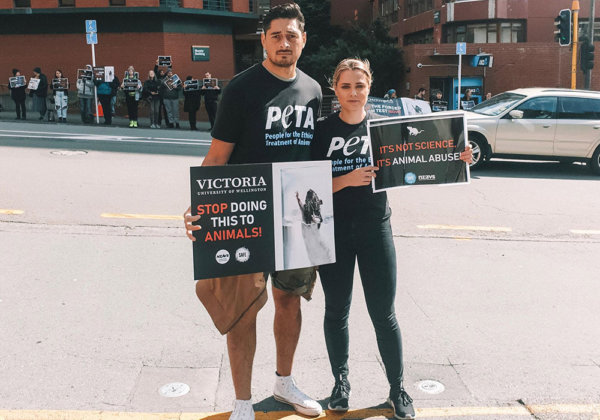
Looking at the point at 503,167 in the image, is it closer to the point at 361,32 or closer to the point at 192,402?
the point at 192,402

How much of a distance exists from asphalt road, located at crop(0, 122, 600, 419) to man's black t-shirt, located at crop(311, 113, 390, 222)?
1.13m

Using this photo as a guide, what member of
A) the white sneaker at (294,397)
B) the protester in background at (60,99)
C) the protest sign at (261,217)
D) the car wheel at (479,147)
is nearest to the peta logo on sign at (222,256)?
the protest sign at (261,217)

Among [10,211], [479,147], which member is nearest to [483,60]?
[479,147]

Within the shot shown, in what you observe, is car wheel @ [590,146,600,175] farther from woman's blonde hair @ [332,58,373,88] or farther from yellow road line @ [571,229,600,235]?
woman's blonde hair @ [332,58,373,88]

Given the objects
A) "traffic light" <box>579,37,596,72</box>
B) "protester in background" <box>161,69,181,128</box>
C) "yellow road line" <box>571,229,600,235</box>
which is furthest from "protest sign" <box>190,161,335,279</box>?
"traffic light" <box>579,37,596,72</box>

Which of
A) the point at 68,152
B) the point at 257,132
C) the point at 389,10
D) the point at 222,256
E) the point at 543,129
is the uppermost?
the point at 389,10

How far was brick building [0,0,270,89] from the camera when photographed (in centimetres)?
2634

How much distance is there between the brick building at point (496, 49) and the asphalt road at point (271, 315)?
22.6 metres

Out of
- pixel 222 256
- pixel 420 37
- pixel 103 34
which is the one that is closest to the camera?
pixel 222 256

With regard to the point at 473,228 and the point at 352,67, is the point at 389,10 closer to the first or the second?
the point at 473,228

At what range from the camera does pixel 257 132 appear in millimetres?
3264

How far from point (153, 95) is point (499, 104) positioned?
37.8 ft

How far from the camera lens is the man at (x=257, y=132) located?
325 centimetres

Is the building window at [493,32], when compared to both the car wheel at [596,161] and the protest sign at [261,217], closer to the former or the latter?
the car wheel at [596,161]
